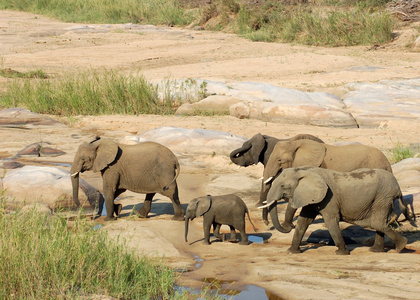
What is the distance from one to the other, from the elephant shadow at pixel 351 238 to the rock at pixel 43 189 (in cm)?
327

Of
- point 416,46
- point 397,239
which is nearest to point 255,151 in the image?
point 397,239

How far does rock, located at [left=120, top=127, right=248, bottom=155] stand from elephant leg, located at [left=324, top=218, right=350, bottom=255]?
580cm

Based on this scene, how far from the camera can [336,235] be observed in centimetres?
799

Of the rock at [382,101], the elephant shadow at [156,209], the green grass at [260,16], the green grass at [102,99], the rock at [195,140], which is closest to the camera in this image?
the elephant shadow at [156,209]

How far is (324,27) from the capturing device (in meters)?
28.4

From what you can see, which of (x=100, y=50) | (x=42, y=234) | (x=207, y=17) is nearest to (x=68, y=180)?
(x=42, y=234)

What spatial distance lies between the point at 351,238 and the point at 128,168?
3148 millimetres

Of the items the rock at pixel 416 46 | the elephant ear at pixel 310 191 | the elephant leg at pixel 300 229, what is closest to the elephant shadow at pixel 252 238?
the elephant leg at pixel 300 229

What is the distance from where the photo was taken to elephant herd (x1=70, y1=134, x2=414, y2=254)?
8.02 meters

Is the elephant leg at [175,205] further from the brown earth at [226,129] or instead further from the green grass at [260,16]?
the green grass at [260,16]

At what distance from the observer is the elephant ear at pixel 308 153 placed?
9094 millimetres

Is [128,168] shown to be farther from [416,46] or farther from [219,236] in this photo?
[416,46]

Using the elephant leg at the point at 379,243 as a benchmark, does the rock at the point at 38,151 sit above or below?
below

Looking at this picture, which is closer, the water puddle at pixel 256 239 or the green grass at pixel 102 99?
the water puddle at pixel 256 239
